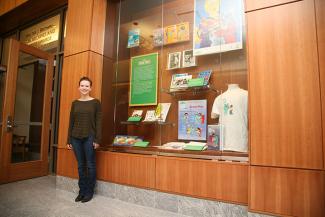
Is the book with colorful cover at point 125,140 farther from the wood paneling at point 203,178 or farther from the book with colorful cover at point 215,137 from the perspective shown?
the book with colorful cover at point 215,137

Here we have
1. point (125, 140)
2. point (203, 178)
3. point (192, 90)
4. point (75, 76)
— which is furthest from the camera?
point (75, 76)

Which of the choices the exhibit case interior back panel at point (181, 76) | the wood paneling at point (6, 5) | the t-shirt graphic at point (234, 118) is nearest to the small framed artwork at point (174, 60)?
the exhibit case interior back panel at point (181, 76)

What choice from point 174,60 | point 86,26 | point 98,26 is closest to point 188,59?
point 174,60

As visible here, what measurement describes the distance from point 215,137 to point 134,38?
2.02m

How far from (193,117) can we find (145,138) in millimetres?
749

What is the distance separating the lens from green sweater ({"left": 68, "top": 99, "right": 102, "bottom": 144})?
279 centimetres

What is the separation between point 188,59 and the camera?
10.3ft

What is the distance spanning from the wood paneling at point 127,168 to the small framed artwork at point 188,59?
1.35 m

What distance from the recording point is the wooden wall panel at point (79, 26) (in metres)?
3.28

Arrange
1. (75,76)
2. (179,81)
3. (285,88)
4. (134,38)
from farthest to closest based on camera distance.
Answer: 1. (134,38)
2. (75,76)
3. (179,81)
4. (285,88)

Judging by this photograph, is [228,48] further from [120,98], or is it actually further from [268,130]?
[120,98]

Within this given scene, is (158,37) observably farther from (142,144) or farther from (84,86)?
(142,144)

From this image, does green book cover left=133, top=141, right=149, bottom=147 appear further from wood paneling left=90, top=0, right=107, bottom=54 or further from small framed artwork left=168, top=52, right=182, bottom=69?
wood paneling left=90, top=0, right=107, bottom=54

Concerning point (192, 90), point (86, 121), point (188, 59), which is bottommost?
point (86, 121)
